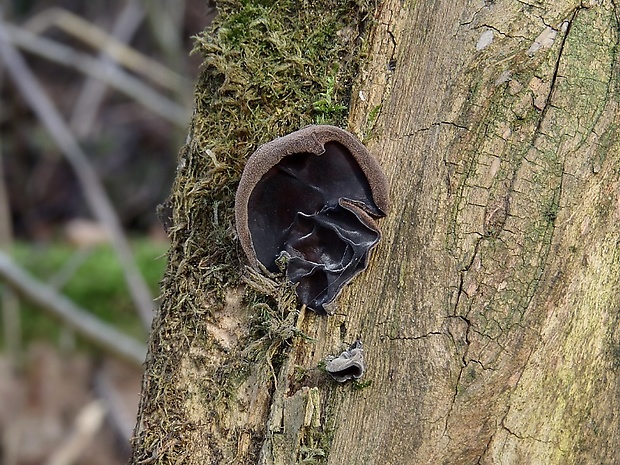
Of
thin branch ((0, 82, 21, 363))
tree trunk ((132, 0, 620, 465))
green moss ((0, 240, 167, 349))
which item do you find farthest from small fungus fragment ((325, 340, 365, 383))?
green moss ((0, 240, 167, 349))

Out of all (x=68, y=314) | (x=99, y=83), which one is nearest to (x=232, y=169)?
(x=68, y=314)

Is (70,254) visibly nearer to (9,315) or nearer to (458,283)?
(9,315)

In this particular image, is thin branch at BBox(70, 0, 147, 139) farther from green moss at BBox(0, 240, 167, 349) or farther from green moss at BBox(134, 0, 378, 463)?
green moss at BBox(134, 0, 378, 463)

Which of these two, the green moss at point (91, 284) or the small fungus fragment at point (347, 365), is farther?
the green moss at point (91, 284)

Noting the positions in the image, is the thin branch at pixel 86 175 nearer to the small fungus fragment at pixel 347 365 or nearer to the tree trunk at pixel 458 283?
the tree trunk at pixel 458 283

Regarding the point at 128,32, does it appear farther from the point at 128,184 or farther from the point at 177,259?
the point at 177,259

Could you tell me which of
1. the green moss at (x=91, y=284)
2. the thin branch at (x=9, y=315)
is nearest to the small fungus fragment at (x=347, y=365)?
the thin branch at (x=9, y=315)
